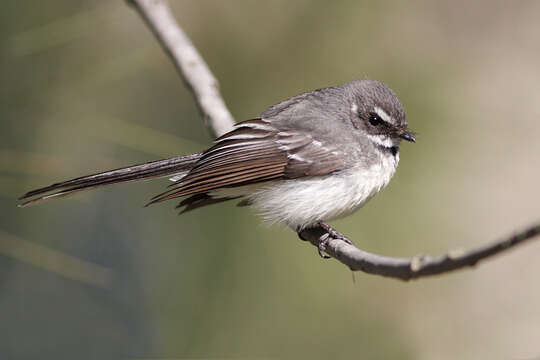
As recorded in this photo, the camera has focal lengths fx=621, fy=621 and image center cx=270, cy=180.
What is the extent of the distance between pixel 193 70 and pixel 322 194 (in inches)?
35.8

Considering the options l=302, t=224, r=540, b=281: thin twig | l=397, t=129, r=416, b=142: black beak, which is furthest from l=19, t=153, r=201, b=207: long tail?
l=302, t=224, r=540, b=281: thin twig

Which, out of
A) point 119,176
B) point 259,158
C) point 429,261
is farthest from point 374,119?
point 429,261

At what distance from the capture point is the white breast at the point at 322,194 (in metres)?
2.92

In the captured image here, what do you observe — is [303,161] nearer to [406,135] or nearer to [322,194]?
[322,194]

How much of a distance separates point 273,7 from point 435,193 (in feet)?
4.50

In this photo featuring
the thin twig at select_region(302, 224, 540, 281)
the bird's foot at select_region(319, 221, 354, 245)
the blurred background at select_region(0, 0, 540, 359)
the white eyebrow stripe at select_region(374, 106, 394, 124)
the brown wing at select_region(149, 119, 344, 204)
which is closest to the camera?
the thin twig at select_region(302, 224, 540, 281)

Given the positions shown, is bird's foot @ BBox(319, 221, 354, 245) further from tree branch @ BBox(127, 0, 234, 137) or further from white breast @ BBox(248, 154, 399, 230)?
tree branch @ BBox(127, 0, 234, 137)

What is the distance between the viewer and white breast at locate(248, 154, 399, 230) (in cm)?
292

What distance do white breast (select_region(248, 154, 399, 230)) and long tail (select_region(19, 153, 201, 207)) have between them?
0.40 m

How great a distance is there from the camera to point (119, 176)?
2.83 meters

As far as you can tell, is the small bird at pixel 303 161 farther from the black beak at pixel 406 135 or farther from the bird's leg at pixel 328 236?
the bird's leg at pixel 328 236

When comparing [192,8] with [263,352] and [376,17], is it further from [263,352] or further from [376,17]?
[263,352]

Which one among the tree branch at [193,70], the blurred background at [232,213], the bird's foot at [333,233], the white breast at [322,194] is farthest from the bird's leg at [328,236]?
the tree branch at [193,70]

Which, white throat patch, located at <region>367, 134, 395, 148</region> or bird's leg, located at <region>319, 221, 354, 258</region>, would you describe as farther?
white throat patch, located at <region>367, 134, 395, 148</region>
